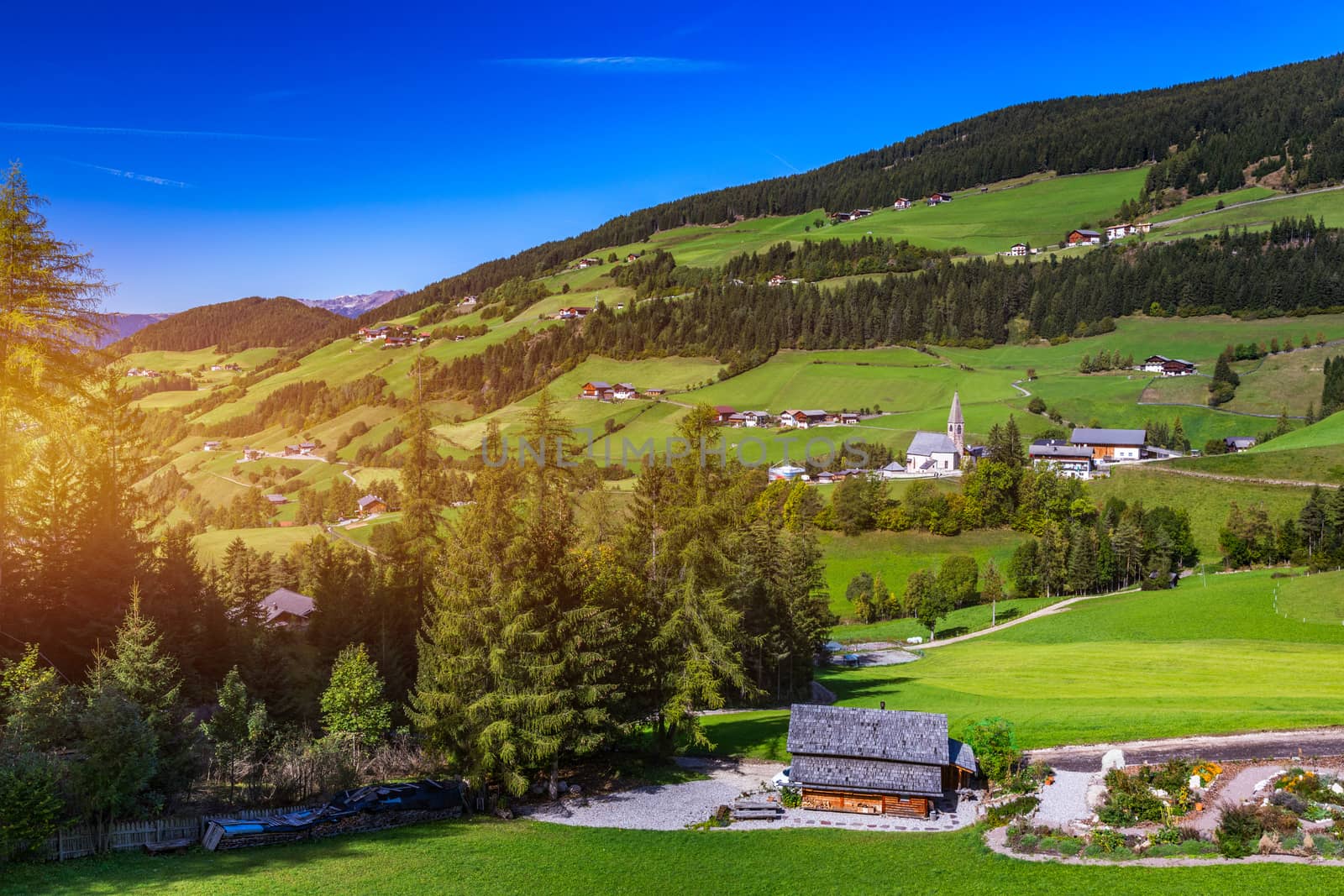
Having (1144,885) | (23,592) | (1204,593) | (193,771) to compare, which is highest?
(23,592)

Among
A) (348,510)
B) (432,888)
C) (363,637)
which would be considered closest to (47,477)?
(363,637)

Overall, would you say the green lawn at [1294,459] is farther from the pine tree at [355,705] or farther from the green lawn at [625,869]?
the pine tree at [355,705]

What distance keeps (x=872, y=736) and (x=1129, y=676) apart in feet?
89.7

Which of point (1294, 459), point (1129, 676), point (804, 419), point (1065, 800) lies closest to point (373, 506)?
point (804, 419)

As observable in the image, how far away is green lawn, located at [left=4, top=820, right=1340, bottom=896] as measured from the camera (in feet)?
69.6

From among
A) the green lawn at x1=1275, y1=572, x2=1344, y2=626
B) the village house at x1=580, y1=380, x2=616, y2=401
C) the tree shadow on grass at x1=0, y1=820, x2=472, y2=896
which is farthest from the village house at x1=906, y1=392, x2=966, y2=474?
the tree shadow on grass at x1=0, y1=820, x2=472, y2=896

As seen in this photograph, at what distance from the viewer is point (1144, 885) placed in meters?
22.0

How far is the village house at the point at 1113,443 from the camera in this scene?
125 meters

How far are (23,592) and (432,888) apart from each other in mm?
23387

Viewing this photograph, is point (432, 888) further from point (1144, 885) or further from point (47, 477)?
point (47, 477)

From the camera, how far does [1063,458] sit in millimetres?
122625

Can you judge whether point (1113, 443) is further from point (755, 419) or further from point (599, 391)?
point (599, 391)

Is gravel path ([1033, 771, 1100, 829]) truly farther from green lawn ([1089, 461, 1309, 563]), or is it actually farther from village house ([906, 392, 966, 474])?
village house ([906, 392, 966, 474])

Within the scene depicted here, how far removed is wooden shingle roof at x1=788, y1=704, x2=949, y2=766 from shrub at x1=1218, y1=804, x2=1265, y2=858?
8.41 m
